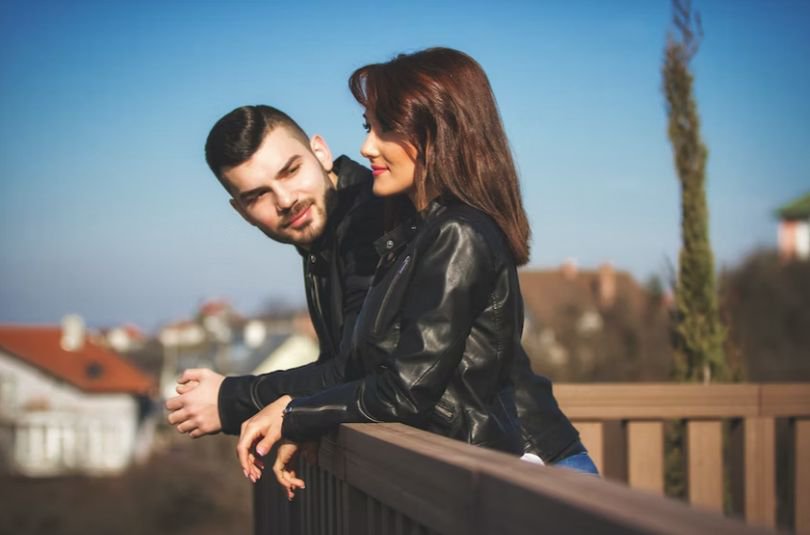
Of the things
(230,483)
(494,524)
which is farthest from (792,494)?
(230,483)

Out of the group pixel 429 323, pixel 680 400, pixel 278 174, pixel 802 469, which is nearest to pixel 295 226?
pixel 278 174

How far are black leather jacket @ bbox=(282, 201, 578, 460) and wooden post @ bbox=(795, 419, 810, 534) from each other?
2.26m

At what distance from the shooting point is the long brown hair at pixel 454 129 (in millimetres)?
2389

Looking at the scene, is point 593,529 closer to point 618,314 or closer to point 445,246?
point 445,246

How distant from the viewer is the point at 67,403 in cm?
6156

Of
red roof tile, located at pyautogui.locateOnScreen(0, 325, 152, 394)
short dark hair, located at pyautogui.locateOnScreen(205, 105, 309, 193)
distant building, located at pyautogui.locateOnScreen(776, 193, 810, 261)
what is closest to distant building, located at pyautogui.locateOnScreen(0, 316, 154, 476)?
red roof tile, located at pyautogui.locateOnScreen(0, 325, 152, 394)

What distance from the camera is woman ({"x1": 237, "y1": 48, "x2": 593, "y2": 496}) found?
7.16 feet

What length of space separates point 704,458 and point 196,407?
2290 millimetres

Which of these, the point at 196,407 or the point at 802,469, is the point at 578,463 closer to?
the point at 196,407

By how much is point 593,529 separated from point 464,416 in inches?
46.0

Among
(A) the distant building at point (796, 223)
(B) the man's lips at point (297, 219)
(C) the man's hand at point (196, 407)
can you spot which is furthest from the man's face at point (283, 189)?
(A) the distant building at point (796, 223)

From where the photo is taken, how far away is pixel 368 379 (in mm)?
2307

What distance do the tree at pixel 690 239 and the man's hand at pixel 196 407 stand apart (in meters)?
3.71

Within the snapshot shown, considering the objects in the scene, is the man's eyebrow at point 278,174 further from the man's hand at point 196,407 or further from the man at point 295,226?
the man's hand at point 196,407
